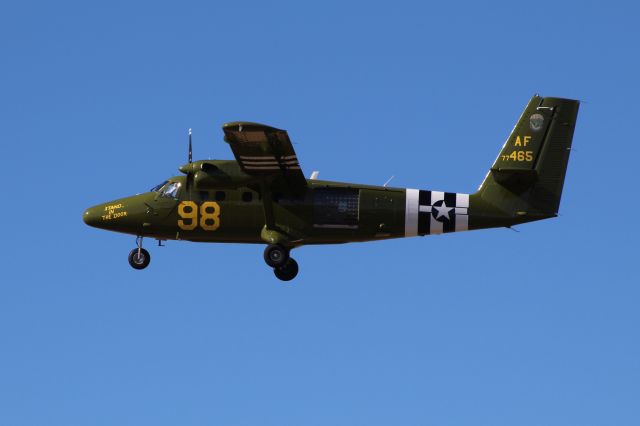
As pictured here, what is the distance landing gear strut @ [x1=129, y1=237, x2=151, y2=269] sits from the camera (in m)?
50.3

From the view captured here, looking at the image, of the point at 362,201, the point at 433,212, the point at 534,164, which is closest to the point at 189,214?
the point at 362,201

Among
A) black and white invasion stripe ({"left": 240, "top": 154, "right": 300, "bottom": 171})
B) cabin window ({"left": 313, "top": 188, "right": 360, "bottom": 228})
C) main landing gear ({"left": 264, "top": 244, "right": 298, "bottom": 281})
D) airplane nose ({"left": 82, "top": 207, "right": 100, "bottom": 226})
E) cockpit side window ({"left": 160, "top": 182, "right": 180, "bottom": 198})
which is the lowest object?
main landing gear ({"left": 264, "top": 244, "right": 298, "bottom": 281})

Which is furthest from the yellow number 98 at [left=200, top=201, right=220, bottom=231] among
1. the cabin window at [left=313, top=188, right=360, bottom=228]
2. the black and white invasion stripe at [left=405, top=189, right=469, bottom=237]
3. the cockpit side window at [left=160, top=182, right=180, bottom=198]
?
the black and white invasion stripe at [left=405, top=189, right=469, bottom=237]

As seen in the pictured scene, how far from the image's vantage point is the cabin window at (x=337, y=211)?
48344mm

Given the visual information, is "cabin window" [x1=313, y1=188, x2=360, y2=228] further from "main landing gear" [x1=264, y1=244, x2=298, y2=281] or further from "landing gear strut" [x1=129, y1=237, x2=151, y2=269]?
"landing gear strut" [x1=129, y1=237, x2=151, y2=269]

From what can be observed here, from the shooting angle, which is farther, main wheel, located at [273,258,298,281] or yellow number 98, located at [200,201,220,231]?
main wheel, located at [273,258,298,281]

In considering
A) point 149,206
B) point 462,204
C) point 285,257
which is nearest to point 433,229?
point 462,204

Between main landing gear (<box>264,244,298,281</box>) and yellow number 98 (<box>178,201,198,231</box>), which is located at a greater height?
yellow number 98 (<box>178,201,198,231</box>)

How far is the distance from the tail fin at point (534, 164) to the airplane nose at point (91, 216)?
1098 cm

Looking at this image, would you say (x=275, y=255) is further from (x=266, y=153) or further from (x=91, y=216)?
(x=91, y=216)

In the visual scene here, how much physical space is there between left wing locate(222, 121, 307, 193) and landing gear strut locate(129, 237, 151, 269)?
4.48m

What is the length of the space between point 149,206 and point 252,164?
12.2ft

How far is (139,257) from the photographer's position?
50.3 meters

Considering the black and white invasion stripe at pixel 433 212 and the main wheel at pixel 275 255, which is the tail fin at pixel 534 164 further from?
the main wheel at pixel 275 255
